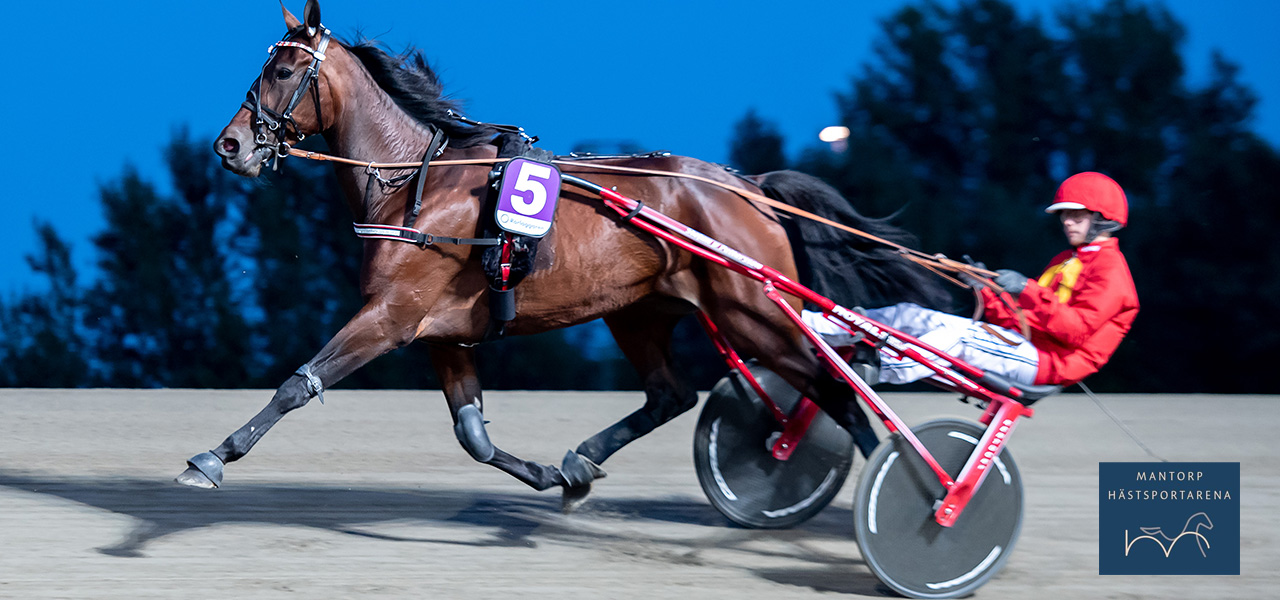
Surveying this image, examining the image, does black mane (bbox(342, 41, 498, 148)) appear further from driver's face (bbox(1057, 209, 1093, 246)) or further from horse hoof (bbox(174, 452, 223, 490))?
driver's face (bbox(1057, 209, 1093, 246))

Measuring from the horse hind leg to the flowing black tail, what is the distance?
58cm

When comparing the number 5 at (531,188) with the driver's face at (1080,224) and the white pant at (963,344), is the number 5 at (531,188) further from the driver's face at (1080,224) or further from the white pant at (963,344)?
the driver's face at (1080,224)

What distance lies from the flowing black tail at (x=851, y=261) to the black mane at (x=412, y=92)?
1.25 meters

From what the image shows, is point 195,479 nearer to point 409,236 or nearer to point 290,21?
point 409,236

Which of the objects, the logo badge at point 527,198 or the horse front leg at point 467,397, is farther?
the horse front leg at point 467,397

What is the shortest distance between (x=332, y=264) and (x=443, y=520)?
24.7ft

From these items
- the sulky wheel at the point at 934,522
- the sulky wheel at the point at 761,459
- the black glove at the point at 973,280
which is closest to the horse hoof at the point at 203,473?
the sulky wheel at the point at 761,459

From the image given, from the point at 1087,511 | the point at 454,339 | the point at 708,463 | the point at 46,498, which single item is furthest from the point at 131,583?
the point at 1087,511

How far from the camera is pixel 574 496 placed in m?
4.39

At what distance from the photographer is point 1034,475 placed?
5695 millimetres

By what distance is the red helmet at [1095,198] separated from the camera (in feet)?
11.0

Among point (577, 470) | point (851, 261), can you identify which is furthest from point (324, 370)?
A: point (851, 261)

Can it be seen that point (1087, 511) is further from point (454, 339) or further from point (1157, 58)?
point (1157, 58)

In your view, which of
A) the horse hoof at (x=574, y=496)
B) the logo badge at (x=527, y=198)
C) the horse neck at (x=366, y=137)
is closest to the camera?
the logo badge at (x=527, y=198)
